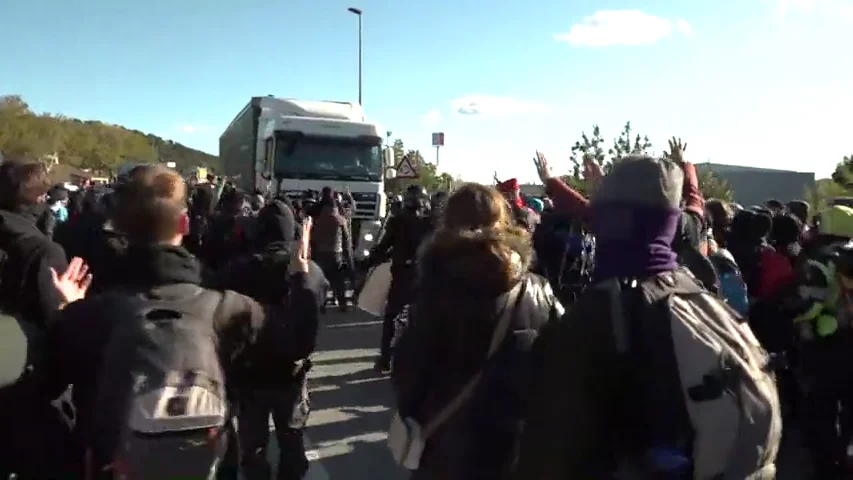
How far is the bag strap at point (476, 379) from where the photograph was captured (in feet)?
9.92

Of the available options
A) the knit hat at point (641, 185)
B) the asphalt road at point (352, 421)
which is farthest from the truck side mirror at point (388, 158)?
the knit hat at point (641, 185)

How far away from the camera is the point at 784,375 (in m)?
6.82

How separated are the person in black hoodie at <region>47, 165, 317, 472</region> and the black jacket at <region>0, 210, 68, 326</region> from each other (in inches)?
33.5

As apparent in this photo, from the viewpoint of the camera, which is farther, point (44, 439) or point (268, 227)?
point (268, 227)

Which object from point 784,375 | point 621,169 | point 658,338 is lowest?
point 784,375

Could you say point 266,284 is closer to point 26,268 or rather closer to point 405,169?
point 26,268

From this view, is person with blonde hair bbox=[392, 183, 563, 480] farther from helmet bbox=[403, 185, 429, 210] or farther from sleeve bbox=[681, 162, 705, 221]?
helmet bbox=[403, 185, 429, 210]

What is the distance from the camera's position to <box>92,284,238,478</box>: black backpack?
2346mm

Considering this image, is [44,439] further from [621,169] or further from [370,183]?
[370,183]

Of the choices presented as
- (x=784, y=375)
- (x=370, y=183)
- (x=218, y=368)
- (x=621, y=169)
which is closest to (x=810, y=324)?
(x=784, y=375)

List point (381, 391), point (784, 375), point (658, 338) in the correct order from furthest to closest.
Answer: point (381, 391) < point (784, 375) < point (658, 338)

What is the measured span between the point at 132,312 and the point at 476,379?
3.81ft

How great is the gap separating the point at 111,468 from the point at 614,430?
1.38 m

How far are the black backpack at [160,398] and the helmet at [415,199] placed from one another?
6552 millimetres
